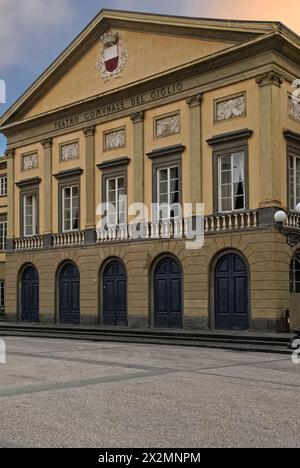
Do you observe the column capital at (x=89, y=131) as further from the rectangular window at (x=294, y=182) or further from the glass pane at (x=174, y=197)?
the rectangular window at (x=294, y=182)

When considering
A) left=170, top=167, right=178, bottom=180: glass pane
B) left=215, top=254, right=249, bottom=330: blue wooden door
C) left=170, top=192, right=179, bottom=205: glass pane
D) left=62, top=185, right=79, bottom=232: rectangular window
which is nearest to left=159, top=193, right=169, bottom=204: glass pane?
left=170, top=192, right=179, bottom=205: glass pane

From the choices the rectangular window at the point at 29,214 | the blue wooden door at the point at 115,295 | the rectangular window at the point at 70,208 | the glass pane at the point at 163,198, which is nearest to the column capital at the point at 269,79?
the glass pane at the point at 163,198

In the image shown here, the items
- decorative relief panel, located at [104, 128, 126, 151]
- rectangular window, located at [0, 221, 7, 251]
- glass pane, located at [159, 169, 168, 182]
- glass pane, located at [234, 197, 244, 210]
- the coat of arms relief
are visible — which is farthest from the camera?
rectangular window, located at [0, 221, 7, 251]

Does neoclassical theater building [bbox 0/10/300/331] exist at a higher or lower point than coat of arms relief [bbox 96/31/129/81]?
lower

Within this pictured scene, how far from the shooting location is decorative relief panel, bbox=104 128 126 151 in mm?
28453

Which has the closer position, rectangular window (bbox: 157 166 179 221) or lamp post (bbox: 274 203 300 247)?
lamp post (bbox: 274 203 300 247)

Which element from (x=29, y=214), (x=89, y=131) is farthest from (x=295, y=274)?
(x=29, y=214)

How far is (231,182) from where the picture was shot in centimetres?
2425

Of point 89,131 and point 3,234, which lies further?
point 3,234

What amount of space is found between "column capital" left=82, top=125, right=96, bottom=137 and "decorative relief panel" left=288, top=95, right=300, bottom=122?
32.2ft

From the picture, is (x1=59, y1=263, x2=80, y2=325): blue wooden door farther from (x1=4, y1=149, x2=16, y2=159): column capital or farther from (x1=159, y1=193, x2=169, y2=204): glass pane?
(x1=4, y1=149, x2=16, y2=159): column capital

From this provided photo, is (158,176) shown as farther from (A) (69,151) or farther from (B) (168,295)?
(A) (69,151)

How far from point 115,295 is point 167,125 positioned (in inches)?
308

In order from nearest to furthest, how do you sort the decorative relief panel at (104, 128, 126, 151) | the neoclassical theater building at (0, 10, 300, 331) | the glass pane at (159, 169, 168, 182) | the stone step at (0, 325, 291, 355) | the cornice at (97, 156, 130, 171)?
1. the stone step at (0, 325, 291, 355)
2. the neoclassical theater building at (0, 10, 300, 331)
3. the glass pane at (159, 169, 168, 182)
4. the cornice at (97, 156, 130, 171)
5. the decorative relief panel at (104, 128, 126, 151)
